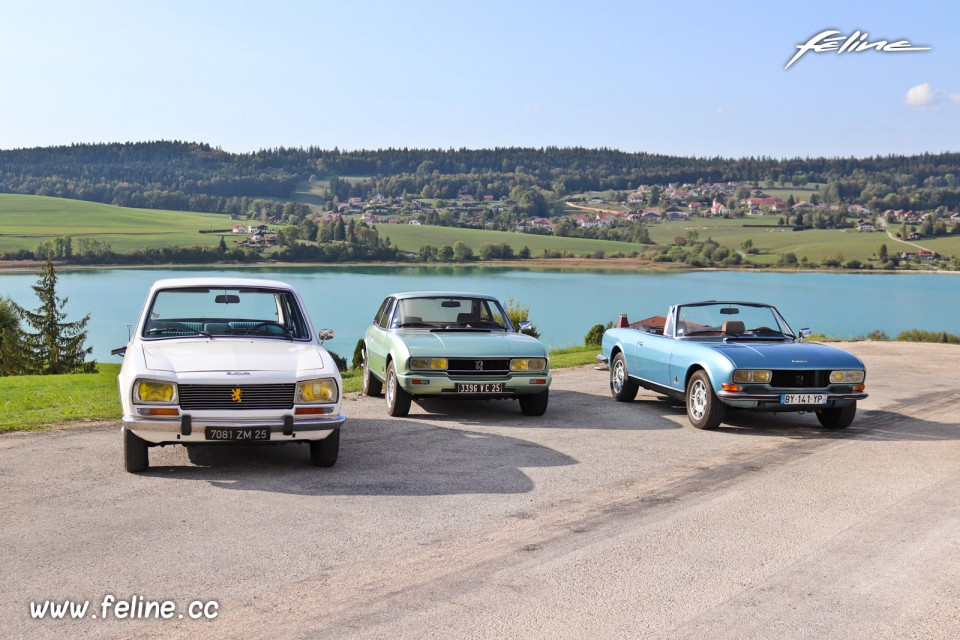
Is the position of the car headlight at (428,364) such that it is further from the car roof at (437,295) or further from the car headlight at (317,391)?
the car headlight at (317,391)

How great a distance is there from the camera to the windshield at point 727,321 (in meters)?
12.4

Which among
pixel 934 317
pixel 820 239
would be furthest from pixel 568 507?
pixel 820 239

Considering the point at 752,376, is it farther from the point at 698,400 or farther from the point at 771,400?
the point at 698,400

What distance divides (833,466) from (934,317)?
81408 mm

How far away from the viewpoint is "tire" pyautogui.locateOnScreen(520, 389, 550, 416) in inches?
470

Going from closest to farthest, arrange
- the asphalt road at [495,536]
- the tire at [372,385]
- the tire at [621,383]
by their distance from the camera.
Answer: the asphalt road at [495,536] < the tire at [621,383] < the tire at [372,385]

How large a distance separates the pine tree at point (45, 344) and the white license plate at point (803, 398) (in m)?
45.7

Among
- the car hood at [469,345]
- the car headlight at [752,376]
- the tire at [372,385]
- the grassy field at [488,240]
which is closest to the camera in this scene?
the car headlight at [752,376]

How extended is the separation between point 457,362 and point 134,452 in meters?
4.32

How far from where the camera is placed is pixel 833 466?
8.97 meters

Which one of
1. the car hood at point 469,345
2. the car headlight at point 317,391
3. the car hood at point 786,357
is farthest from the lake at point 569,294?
the car headlight at point 317,391

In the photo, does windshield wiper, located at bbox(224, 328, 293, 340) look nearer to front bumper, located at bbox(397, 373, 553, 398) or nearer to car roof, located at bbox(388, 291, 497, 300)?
front bumper, located at bbox(397, 373, 553, 398)

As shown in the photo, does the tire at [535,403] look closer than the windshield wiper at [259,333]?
No

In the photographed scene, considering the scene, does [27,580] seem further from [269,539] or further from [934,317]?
[934,317]
